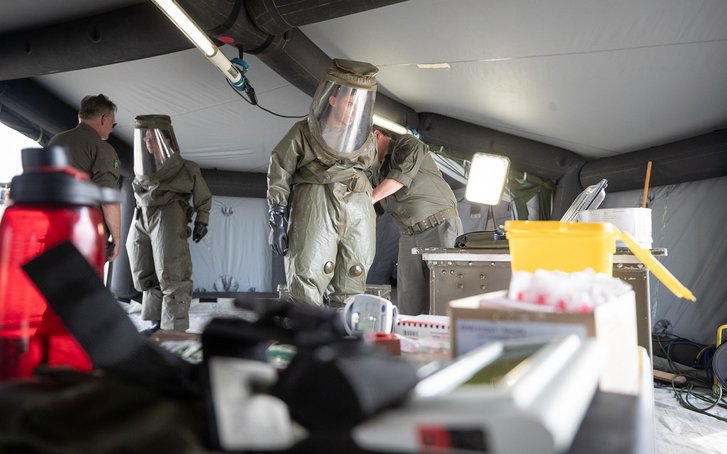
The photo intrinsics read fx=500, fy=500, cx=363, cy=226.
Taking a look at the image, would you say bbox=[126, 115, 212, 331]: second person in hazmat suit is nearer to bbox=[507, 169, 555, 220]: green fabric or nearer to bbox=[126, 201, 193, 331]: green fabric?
Result: bbox=[126, 201, 193, 331]: green fabric

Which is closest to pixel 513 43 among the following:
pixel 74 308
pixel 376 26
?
pixel 376 26

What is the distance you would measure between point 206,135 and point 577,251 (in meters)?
5.33

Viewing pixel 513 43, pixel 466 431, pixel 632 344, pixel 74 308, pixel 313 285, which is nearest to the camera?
pixel 466 431

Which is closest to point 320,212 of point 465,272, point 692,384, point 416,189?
point 465,272

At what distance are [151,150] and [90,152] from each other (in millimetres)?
1058

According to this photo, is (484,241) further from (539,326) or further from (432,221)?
(539,326)

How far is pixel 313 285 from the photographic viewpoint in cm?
227

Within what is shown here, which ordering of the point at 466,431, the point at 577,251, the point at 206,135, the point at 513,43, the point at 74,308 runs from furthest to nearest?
the point at 206,135 → the point at 513,43 → the point at 577,251 → the point at 74,308 → the point at 466,431

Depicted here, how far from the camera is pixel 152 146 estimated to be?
A: 3.62 meters

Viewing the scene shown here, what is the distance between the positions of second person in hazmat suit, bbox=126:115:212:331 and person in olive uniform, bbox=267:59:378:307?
1490mm

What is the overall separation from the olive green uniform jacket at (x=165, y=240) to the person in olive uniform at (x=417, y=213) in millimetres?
1506

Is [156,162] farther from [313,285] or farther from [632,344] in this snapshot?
[632,344]

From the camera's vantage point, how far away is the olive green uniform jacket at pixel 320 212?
2293 mm

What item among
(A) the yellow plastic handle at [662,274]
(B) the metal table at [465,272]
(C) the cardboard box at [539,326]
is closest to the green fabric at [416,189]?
(B) the metal table at [465,272]
